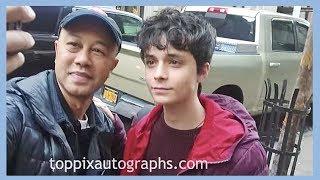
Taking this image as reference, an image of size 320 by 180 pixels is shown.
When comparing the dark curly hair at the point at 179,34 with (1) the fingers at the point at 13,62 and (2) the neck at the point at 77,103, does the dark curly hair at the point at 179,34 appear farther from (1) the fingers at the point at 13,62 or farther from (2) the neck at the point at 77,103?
(1) the fingers at the point at 13,62

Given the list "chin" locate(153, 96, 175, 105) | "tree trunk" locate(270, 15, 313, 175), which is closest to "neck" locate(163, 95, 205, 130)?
"chin" locate(153, 96, 175, 105)

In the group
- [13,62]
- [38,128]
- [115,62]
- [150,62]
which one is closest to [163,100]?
[150,62]

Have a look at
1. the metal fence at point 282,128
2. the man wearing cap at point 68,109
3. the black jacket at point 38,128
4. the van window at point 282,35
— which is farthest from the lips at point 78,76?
the van window at point 282,35

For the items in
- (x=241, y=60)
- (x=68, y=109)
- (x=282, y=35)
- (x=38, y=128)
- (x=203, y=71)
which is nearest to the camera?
(x=38, y=128)

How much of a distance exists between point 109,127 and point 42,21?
2.25 feet

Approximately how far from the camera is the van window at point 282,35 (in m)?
2.58

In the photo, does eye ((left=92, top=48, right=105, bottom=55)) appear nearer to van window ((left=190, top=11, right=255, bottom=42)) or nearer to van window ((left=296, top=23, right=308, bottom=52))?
van window ((left=190, top=11, right=255, bottom=42))

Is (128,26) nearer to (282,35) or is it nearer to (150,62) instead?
(150,62)

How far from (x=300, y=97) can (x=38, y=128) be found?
4.97ft

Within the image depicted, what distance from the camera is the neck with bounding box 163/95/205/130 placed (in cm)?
205

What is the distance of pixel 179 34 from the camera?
1986 mm

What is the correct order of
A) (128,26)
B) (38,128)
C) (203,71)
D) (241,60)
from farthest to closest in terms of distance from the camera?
(241,60), (128,26), (203,71), (38,128)

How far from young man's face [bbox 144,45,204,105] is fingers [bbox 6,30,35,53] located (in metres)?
0.63

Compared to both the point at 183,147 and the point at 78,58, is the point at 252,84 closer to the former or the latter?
the point at 183,147
